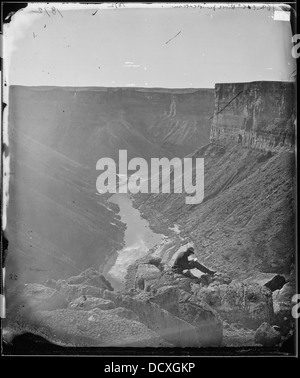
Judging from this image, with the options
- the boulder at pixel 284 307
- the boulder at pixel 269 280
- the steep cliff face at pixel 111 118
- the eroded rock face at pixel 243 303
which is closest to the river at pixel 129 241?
the steep cliff face at pixel 111 118

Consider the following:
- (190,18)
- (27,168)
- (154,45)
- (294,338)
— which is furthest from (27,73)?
(294,338)

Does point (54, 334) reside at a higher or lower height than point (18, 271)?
lower

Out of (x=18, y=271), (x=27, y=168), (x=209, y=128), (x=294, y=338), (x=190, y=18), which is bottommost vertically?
(x=294, y=338)

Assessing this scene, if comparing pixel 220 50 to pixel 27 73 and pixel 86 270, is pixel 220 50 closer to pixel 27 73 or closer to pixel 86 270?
pixel 27 73

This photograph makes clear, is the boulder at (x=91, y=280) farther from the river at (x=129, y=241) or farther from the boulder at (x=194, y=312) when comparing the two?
the boulder at (x=194, y=312)

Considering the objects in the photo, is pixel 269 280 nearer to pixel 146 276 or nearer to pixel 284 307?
pixel 284 307

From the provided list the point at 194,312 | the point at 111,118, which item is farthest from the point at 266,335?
the point at 111,118

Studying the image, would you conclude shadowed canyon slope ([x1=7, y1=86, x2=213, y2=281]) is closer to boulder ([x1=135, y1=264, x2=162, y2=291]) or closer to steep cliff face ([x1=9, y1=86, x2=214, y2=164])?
steep cliff face ([x1=9, y1=86, x2=214, y2=164])
